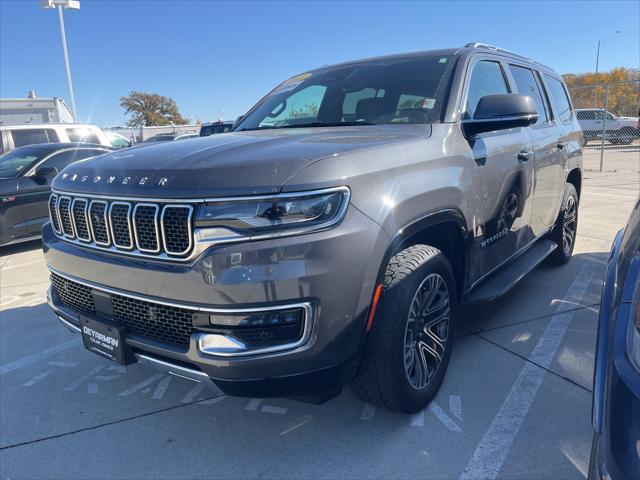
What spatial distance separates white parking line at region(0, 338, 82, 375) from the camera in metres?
3.52

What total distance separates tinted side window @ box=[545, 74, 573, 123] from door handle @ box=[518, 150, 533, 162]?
1314mm

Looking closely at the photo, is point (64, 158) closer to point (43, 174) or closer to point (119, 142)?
point (43, 174)

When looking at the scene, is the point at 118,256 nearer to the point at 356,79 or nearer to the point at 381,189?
the point at 381,189

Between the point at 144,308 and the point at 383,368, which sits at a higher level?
the point at 144,308

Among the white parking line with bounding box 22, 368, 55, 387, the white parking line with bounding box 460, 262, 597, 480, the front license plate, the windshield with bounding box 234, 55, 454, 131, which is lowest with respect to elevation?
the white parking line with bounding box 460, 262, 597, 480

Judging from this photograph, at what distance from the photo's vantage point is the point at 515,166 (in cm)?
345

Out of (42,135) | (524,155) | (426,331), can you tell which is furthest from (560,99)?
(42,135)

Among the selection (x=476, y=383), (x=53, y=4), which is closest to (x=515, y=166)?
(x=476, y=383)

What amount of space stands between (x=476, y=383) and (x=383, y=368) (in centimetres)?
97

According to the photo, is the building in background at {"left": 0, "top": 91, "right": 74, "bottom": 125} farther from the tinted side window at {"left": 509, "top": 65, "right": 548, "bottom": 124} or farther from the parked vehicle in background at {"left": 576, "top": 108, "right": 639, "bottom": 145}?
the parked vehicle in background at {"left": 576, "top": 108, "right": 639, "bottom": 145}

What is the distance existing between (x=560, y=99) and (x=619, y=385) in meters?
4.44

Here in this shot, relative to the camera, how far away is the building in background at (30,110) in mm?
21797

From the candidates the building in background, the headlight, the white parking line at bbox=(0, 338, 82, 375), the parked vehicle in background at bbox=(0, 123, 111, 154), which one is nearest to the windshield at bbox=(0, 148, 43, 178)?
the parked vehicle in background at bbox=(0, 123, 111, 154)

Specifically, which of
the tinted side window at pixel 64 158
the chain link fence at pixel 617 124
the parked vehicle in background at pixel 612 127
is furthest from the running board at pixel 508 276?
the parked vehicle in background at pixel 612 127
